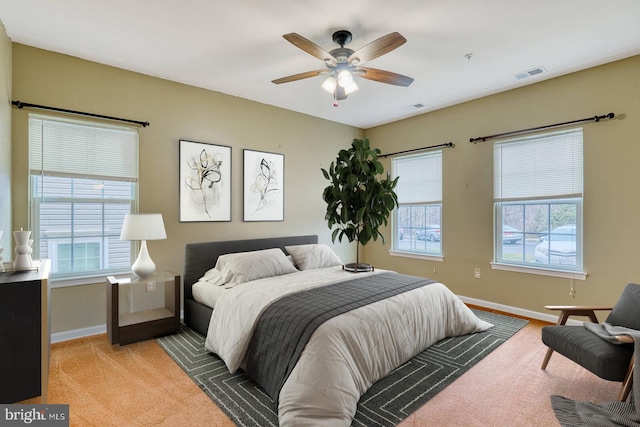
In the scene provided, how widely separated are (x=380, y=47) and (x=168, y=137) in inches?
102

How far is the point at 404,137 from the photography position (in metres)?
5.16

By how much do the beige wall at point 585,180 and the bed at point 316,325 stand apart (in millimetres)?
1025

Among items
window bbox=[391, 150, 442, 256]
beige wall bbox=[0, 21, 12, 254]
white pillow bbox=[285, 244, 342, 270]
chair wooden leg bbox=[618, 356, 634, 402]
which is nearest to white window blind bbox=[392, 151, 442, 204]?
window bbox=[391, 150, 442, 256]

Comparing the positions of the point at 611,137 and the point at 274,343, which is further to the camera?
the point at 611,137

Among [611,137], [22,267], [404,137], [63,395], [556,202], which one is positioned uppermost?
[404,137]

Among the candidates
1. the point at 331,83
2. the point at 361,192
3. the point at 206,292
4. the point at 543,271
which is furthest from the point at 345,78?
the point at 543,271

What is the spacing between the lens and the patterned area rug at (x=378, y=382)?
2004mm

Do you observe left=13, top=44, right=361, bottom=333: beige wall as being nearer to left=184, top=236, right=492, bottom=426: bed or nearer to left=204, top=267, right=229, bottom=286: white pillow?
left=204, top=267, right=229, bottom=286: white pillow

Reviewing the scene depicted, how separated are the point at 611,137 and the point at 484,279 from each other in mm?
2084

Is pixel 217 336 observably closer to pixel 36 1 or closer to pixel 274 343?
pixel 274 343

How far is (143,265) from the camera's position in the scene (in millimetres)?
3158

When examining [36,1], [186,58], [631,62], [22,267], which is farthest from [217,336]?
→ [631,62]

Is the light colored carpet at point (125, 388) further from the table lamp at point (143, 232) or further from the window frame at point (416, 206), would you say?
the window frame at point (416, 206)

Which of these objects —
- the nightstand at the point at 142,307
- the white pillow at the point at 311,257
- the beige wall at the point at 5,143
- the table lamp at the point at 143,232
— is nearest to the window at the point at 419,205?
the white pillow at the point at 311,257
